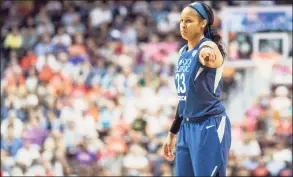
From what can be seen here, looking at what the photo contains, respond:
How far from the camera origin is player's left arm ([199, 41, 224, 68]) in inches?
209

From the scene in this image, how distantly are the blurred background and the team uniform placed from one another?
682cm

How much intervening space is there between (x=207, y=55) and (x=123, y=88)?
1010 cm

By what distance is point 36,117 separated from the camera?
572 inches

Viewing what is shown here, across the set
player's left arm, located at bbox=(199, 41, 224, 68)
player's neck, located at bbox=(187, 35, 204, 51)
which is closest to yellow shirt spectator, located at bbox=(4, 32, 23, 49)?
player's neck, located at bbox=(187, 35, 204, 51)

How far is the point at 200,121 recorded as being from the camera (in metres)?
5.66

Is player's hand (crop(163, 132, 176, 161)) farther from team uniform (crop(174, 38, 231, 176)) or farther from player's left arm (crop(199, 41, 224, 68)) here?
player's left arm (crop(199, 41, 224, 68))

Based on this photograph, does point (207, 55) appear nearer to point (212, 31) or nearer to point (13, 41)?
point (212, 31)

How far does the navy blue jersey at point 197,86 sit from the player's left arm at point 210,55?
109 mm

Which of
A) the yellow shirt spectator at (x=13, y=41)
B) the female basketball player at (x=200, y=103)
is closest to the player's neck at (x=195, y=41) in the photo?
the female basketball player at (x=200, y=103)

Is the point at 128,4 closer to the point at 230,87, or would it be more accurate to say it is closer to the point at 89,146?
the point at 230,87

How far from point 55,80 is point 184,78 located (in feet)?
33.7

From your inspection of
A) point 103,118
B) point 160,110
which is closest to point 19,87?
point 103,118

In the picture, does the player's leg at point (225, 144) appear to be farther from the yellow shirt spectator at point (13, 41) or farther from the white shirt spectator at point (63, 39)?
the yellow shirt spectator at point (13, 41)

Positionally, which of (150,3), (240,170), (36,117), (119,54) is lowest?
(240,170)
